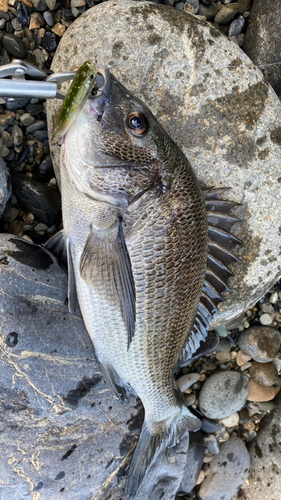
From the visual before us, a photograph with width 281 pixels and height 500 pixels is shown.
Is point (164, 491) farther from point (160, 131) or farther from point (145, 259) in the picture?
point (160, 131)

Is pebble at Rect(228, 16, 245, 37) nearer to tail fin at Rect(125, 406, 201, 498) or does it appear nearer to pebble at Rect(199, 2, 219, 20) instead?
pebble at Rect(199, 2, 219, 20)

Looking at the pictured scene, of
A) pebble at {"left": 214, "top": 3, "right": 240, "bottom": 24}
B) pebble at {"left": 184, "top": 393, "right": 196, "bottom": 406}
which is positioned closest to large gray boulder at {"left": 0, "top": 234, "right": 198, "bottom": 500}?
pebble at {"left": 184, "top": 393, "right": 196, "bottom": 406}

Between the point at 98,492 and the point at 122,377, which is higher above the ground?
the point at 122,377

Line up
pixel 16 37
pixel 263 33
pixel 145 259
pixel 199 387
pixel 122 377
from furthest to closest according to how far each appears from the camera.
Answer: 1. pixel 199 387
2. pixel 263 33
3. pixel 16 37
4. pixel 122 377
5. pixel 145 259

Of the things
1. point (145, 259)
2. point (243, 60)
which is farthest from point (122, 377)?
point (243, 60)

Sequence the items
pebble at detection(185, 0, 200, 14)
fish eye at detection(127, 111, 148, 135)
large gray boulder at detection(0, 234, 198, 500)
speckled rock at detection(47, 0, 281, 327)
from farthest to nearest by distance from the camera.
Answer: pebble at detection(185, 0, 200, 14), speckled rock at detection(47, 0, 281, 327), large gray boulder at detection(0, 234, 198, 500), fish eye at detection(127, 111, 148, 135)

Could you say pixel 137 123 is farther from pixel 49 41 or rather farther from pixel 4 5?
pixel 4 5
